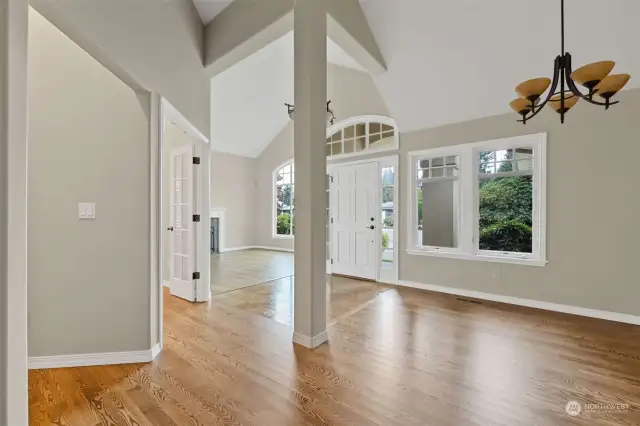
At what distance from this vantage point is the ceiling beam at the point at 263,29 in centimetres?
317

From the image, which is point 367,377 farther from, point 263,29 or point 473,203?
point 263,29

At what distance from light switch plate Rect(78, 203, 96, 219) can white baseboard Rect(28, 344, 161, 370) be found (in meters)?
1.03

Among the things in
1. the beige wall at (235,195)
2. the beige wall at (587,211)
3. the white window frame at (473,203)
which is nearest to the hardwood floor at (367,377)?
the beige wall at (587,211)

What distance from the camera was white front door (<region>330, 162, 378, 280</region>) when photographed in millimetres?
5477

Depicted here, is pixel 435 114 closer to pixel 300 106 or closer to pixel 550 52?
pixel 550 52

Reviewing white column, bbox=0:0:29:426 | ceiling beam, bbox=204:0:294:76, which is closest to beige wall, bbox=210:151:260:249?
ceiling beam, bbox=204:0:294:76

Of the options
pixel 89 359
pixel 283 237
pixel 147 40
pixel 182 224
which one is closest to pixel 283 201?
pixel 283 237

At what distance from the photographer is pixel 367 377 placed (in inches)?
88.7

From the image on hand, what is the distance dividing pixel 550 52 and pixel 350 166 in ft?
10.5

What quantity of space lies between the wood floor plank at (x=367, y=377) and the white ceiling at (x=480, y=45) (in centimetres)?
273

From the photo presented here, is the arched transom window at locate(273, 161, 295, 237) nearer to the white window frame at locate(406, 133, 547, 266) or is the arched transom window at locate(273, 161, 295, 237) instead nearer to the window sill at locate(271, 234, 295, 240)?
the window sill at locate(271, 234, 295, 240)

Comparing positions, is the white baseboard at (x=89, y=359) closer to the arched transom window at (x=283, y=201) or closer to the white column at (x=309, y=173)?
the white column at (x=309, y=173)

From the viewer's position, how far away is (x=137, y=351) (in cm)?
246

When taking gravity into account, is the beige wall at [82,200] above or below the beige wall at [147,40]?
below
